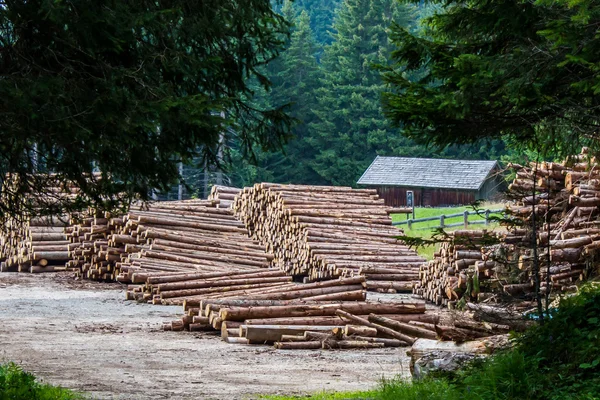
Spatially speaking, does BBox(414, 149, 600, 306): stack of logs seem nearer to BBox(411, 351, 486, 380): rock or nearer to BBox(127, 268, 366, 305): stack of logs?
BBox(127, 268, 366, 305): stack of logs

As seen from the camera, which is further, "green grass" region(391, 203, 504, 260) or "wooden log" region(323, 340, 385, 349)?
"green grass" region(391, 203, 504, 260)

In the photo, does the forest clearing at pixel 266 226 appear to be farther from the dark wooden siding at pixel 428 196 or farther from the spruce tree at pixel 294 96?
the spruce tree at pixel 294 96

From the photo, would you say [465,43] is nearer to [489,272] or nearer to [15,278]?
[489,272]

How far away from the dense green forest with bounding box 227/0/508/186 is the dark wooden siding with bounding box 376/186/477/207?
11.2 feet

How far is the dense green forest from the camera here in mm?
61500

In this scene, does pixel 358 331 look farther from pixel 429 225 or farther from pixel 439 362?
pixel 429 225

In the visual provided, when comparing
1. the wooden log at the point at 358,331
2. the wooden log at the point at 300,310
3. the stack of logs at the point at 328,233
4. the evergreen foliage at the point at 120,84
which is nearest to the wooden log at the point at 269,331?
the wooden log at the point at 358,331

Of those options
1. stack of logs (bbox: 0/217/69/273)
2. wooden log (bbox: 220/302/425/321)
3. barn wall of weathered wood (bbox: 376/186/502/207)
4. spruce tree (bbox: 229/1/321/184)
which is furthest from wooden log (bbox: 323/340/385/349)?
spruce tree (bbox: 229/1/321/184)

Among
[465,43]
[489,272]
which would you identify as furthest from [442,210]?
[465,43]

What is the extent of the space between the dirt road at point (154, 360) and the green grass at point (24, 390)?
0.69m

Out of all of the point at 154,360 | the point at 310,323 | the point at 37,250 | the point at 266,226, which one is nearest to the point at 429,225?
the point at 266,226

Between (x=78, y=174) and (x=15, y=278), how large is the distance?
17.5m

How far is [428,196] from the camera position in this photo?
57.3 metres

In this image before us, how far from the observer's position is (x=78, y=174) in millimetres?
8961
